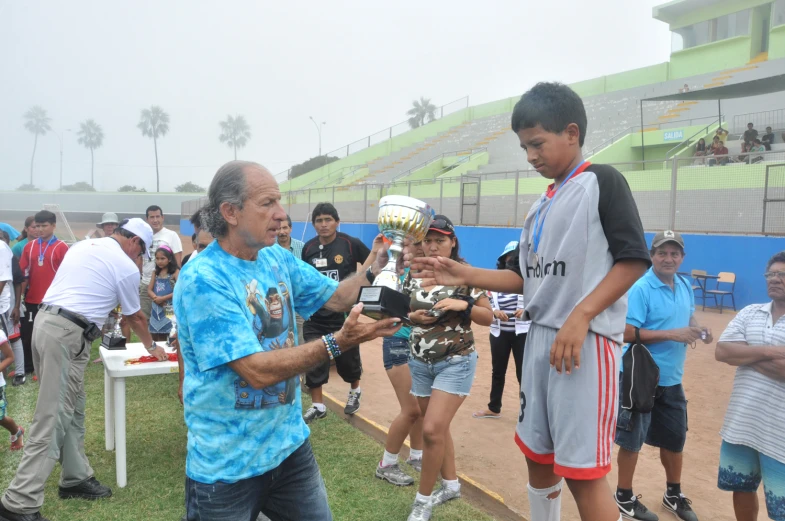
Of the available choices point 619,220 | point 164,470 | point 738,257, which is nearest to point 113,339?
point 164,470

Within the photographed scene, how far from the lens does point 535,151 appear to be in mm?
2406

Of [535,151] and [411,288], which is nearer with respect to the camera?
[535,151]

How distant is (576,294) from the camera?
90.5 inches

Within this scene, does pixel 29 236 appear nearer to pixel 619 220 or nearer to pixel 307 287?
pixel 307 287

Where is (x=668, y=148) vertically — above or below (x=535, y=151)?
above

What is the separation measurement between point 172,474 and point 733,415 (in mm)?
4330

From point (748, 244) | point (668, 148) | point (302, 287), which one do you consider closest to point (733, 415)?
point (302, 287)

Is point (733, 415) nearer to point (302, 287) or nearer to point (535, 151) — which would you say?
point (535, 151)

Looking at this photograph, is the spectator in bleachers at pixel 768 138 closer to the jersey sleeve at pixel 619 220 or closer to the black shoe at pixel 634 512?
the black shoe at pixel 634 512

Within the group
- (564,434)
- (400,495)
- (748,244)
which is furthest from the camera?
(748,244)

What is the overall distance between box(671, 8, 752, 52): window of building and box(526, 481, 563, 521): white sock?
32084mm

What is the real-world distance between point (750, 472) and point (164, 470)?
4464 millimetres

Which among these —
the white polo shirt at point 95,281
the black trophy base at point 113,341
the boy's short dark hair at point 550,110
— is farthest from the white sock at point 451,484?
the black trophy base at point 113,341

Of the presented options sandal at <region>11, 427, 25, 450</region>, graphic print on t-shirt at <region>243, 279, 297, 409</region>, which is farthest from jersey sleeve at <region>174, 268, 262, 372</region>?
sandal at <region>11, 427, 25, 450</region>
